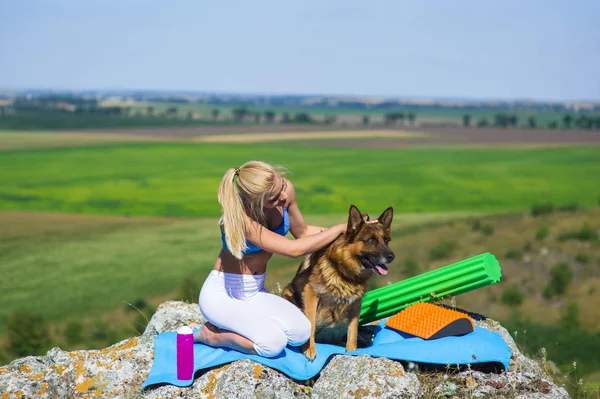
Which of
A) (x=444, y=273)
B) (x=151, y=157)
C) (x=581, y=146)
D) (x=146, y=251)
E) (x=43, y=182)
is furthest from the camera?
(x=581, y=146)

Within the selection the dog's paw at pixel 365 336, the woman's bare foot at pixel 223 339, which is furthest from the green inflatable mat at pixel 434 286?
the woman's bare foot at pixel 223 339

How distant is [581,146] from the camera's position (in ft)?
367

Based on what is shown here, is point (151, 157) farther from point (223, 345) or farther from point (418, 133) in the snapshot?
point (223, 345)

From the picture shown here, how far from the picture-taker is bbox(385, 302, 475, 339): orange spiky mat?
266 inches

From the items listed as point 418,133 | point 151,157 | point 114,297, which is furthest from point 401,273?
point 418,133

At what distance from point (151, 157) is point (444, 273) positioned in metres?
96.9

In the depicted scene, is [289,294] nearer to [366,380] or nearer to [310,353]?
[310,353]

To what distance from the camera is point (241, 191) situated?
20.8 feet

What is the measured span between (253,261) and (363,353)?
137 centimetres

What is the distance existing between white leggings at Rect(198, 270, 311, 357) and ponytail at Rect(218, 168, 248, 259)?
1.62 feet

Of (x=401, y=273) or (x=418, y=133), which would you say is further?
(x=418, y=133)

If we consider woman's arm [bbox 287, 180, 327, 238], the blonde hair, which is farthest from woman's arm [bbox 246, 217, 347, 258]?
woman's arm [bbox 287, 180, 327, 238]

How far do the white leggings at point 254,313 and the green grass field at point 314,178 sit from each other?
49617mm

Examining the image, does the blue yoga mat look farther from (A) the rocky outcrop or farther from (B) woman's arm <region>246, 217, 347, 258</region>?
(B) woman's arm <region>246, 217, 347, 258</region>
